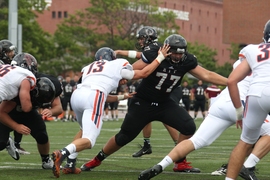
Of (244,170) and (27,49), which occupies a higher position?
(244,170)

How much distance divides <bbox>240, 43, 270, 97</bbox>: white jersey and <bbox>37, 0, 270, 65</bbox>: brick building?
35715 millimetres

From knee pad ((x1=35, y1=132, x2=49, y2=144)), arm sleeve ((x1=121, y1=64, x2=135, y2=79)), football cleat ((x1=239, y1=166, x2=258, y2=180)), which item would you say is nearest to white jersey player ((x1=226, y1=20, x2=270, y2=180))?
football cleat ((x1=239, y1=166, x2=258, y2=180))

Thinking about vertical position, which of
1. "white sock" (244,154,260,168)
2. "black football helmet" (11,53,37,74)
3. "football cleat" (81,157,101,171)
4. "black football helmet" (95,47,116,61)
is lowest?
"football cleat" (81,157,101,171)

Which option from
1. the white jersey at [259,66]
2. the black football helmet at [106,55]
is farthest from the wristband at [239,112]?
the black football helmet at [106,55]

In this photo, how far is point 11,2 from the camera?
21.5m

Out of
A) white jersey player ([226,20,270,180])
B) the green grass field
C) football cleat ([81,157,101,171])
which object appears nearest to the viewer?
white jersey player ([226,20,270,180])

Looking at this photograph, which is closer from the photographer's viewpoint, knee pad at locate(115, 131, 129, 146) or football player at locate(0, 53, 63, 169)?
football player at locate(0, 53, 63, 169)

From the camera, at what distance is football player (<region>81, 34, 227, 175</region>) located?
9031 mm

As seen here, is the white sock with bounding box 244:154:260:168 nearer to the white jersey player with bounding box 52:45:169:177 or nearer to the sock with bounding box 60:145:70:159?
the white jersey player with bounding box 52:45:169:177

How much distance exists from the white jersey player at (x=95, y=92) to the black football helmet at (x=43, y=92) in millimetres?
344

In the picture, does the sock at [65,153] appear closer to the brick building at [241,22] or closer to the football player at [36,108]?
the football player at [36,108]

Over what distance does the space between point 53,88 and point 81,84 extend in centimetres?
49

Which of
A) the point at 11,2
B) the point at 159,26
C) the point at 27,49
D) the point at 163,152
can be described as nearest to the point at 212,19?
the point at 159,26

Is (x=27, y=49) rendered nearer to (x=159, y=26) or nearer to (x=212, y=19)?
(x=159, y=26)
